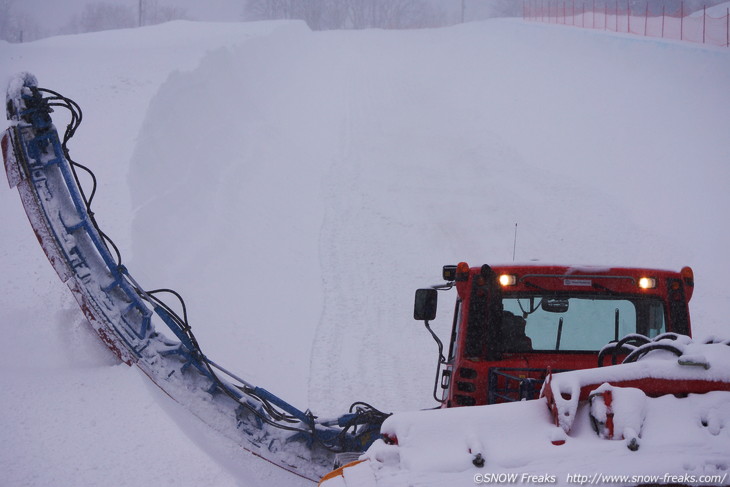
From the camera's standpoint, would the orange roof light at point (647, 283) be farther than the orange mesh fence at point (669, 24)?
No

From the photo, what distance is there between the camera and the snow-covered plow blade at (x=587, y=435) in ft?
8.91

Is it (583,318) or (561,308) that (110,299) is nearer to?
(561,308)

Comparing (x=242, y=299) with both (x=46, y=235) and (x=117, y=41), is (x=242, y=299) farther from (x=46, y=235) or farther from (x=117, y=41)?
(x=117, y=41)

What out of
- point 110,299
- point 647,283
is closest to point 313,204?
point 110,299

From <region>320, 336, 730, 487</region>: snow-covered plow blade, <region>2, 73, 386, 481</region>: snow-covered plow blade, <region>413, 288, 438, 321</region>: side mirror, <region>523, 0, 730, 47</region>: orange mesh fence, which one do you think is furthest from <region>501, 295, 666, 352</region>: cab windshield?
<region>523, 0, 730, 47</region>: orange mesh fence

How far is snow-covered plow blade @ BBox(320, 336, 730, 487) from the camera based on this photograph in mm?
2715

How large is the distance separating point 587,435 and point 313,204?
49.3 feet

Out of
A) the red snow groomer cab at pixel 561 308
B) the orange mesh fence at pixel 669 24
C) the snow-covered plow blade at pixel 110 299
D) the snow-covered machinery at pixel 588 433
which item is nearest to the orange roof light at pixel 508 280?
the red snow groomer cab at pixel 561 308

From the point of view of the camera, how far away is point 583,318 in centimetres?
534

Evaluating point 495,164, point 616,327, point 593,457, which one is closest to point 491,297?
point 616,327

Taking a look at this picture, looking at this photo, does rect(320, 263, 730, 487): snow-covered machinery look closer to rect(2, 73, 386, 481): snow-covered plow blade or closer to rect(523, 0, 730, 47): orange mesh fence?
rect(2, 73, 386, 481): snow-covered plow blade

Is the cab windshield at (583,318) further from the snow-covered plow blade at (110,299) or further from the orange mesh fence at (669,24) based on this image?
the orange mesh fence at (669,24)

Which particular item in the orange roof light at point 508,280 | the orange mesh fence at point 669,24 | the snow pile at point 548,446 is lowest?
the snow pile at point 548,446

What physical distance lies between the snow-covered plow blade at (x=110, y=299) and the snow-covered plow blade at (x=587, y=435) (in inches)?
99.7
